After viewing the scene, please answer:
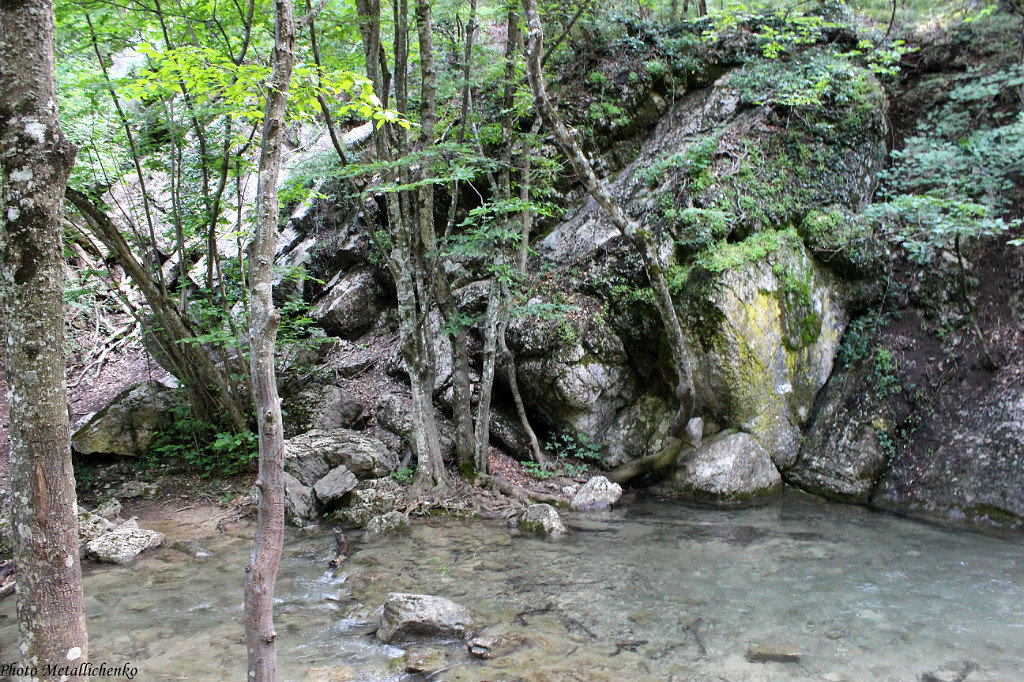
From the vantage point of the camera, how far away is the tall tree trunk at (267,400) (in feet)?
9.41

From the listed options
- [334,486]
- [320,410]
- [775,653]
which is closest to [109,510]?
[334,486]

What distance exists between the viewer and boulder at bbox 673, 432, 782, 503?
832 cm

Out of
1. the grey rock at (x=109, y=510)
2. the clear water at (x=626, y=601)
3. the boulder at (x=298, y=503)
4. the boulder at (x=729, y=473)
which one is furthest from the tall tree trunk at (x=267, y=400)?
the boulder at (x=729, y=473)

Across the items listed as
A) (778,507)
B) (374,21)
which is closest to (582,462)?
(778,507)

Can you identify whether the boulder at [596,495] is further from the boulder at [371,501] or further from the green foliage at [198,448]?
the green foliage at [198,448]

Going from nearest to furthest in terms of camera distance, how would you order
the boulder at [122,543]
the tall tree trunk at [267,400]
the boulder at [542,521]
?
the tall tree trunk at [267,400] < the boulder at [122,543] < the boulder at [542,521]

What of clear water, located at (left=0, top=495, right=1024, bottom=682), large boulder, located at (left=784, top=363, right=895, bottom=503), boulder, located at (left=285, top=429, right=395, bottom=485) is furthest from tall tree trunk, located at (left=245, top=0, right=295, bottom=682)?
large boulder, located at (left=784, top=363, right=895, bottom=503)

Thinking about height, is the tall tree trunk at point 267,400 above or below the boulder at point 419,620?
above

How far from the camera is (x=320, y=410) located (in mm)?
9367

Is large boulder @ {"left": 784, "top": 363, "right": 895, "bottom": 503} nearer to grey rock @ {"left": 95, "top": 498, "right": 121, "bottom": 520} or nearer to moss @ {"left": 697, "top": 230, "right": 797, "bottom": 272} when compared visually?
moss @ {"left": 697, "top": 230, "right": 797, "bottom": 272}

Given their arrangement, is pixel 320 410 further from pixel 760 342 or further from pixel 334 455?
pixel 760 342

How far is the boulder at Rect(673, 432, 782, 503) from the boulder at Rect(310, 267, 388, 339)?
21.7ft

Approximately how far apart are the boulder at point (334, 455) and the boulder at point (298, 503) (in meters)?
0.20

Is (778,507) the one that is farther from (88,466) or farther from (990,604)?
(88,466)
